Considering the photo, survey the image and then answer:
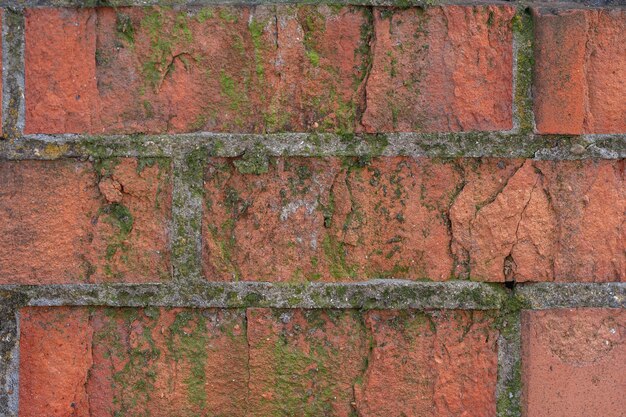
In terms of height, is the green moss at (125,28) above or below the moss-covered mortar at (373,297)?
above

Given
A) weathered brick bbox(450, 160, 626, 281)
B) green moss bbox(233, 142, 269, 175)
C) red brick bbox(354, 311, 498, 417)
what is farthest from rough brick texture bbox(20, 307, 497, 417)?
green moss bbox(233, 142, 269, 175)

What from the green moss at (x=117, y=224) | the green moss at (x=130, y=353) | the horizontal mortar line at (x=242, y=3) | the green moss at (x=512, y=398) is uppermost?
the horizontal mortar line at (x=242, y=3)

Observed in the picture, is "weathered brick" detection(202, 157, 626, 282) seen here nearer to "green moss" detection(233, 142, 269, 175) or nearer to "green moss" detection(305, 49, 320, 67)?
"green moss" detection(233, 142, 269, 175)

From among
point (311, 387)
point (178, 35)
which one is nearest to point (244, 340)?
point (311, 387)

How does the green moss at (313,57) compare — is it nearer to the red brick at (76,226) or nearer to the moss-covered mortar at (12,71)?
the red brick at (76,226)

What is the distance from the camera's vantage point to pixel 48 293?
1.01 m

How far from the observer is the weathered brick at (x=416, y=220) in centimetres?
99

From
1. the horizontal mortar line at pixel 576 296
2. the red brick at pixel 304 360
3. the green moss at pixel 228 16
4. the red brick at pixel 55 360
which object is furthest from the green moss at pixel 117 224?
the horizontal mortar line at pixel 576 296

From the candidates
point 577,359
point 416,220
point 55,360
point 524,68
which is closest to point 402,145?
point 416,220

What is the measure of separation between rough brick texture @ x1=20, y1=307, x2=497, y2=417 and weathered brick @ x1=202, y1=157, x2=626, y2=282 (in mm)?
78

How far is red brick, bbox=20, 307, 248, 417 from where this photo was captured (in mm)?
1009

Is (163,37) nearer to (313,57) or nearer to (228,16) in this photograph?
(228,16)

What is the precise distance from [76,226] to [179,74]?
285 millimetres

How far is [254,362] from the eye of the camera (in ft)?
3.31
